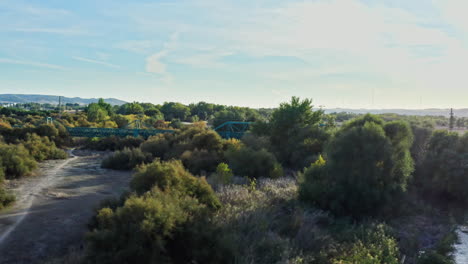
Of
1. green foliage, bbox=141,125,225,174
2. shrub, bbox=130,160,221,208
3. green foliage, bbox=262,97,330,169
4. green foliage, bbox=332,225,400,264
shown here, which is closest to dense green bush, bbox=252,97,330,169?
green foliage, bbox=262,97,330,169

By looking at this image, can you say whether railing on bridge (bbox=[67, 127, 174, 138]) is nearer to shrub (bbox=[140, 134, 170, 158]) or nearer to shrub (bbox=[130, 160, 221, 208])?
shrub (bbox=[140, 134, 170, 158])

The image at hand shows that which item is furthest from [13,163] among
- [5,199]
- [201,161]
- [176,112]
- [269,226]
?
[176,112]

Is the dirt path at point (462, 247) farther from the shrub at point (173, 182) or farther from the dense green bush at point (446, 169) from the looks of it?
the shrub at point (173, 182)

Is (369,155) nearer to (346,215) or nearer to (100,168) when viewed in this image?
(346,215)

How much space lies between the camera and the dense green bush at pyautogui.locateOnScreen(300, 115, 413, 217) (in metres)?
11.1

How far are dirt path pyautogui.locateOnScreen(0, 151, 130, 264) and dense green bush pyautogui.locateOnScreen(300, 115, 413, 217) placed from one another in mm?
6422

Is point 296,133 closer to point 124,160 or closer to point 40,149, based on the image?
point 124,160

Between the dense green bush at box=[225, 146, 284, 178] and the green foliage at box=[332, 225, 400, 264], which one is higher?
the dense green bush at box=[225, 146, 284, 178]

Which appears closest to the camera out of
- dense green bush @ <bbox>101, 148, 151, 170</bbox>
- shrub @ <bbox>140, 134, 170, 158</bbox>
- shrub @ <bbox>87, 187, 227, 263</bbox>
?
shrub @ <bbox>87, 187, 227, 263</bbox>

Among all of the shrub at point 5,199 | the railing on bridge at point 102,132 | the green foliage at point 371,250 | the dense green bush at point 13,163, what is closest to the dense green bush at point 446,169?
the green foliage at point 371,250

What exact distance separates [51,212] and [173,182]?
191 inches

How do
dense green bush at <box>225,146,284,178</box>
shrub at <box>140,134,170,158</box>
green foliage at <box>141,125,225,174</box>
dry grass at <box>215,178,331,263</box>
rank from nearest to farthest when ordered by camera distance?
dry grass at <box>215,178,331,263</box> → dense green bush at <box>225,146,284,178</box> → green foliage at <box>141,125,225,174</box> → shrub at <box>140,134,170,158</box>

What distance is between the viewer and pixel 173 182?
9.18 m

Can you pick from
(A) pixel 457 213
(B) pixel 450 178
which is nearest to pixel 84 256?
(A) pixel 457 213
